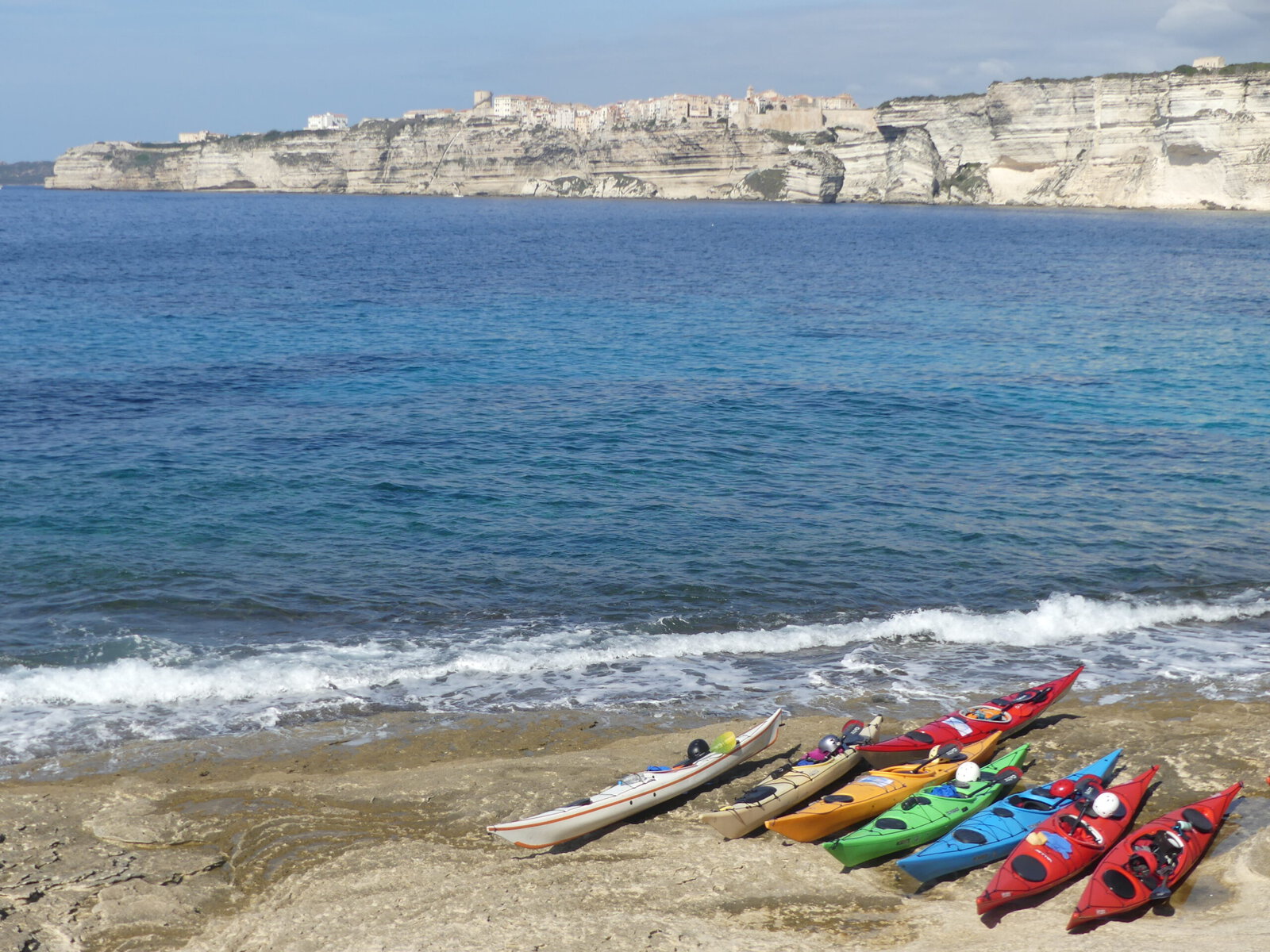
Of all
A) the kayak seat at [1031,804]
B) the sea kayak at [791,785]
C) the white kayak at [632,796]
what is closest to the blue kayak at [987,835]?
the kayak seat at [1031,804]

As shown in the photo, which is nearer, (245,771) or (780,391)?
(245,771)

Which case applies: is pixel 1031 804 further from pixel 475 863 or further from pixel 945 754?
pixel 475 863

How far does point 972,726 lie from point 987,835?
8.73ft

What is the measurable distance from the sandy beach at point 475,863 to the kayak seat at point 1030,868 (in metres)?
0.29

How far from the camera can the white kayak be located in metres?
10.8

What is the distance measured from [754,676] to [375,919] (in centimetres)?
801

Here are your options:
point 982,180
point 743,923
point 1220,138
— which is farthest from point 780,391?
point 982,180

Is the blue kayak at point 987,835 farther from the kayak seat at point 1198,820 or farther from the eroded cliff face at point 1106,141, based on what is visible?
the eroded cliff face at point 1106,141

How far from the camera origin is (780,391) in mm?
35188

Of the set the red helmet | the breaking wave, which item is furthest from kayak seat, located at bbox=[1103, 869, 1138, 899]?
the breaking wave

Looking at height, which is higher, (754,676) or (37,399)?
(37,399)

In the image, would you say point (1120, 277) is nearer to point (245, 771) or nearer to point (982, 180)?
point (245, 771)

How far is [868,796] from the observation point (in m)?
11.3

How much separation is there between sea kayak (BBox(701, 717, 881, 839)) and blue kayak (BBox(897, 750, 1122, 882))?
1518 millimetres
